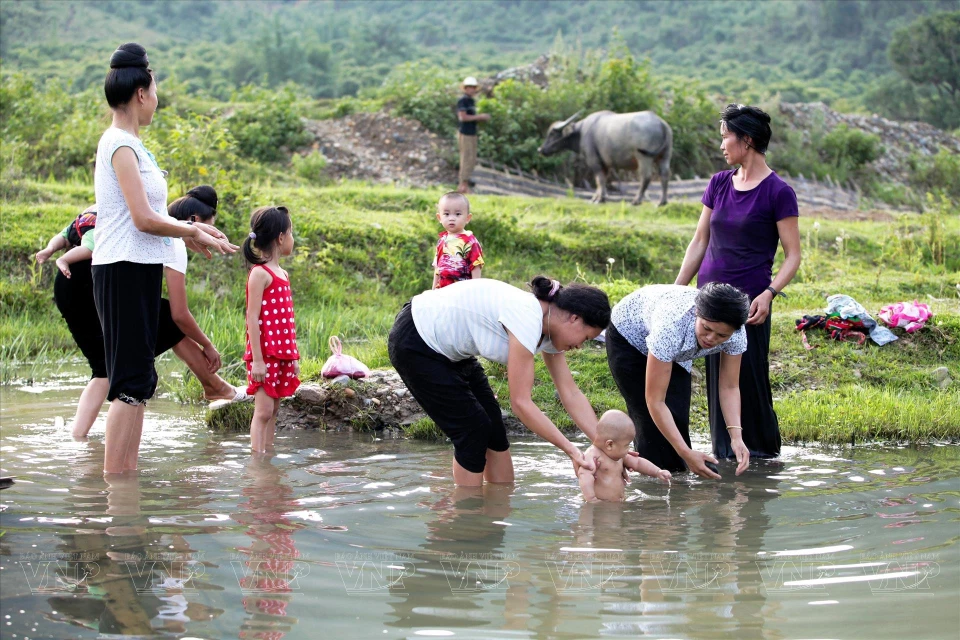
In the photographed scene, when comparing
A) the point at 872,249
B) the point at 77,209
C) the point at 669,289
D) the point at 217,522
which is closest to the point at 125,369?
the point at 217,522

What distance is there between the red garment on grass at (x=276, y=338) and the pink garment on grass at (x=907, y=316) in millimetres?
4325

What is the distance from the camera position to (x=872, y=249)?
12.1m

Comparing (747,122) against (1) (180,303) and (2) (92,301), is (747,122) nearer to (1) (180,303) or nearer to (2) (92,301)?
→ (1) (180,303)

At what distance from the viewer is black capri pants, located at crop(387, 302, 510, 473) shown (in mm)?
4555

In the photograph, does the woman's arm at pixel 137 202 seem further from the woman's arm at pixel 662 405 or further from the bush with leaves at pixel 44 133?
the bush with leaves at pixel 44 133

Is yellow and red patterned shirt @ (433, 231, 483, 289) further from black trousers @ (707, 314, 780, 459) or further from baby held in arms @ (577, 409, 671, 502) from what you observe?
baby held in arms @ (577, 409, 671, 502)

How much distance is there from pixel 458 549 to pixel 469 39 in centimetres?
4270

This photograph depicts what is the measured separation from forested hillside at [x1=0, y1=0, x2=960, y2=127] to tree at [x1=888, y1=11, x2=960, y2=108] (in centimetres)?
58

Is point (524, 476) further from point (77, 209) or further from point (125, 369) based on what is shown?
point (77, 209)

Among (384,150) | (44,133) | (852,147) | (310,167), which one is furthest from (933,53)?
(44,133)

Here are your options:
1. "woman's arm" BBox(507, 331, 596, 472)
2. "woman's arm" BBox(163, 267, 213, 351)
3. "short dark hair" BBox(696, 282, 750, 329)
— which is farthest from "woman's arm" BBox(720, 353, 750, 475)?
"woman's arm" BBox(163, 267, 213, 351)

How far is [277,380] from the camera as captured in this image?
575 centimetres

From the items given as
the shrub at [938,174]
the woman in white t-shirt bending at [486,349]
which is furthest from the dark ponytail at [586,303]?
the shrub at [938,174]

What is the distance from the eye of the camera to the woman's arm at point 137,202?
430 centimetres
